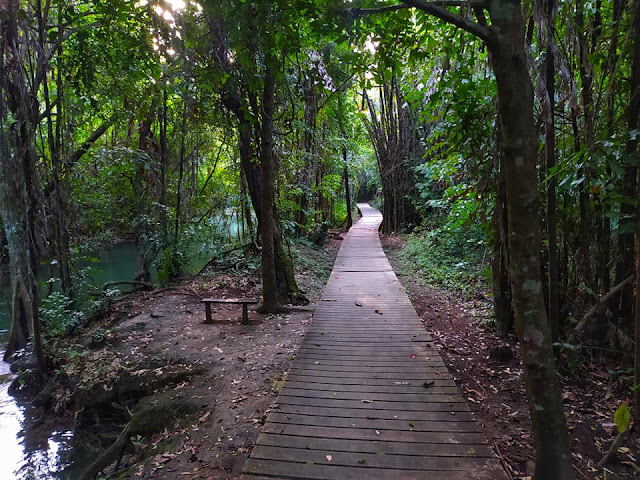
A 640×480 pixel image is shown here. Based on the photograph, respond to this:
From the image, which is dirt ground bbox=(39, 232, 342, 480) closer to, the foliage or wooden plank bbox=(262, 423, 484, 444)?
wooden plank bbox=(262, 423, 484, 444)

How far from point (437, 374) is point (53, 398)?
5.61 m

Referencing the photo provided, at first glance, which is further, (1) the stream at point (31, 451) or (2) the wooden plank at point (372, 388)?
Answer: (1) the stream at point (31, 451)

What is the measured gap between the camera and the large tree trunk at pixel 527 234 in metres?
2.22

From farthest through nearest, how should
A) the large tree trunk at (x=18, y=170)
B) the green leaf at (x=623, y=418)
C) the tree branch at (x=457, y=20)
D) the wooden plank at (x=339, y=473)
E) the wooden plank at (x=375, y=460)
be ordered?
1. the large tree trunk at (x=18, y=170)
2. the wooden plank at (x=375, y=460)
3. the wooden plank at (x=339, y=473)
4. the green leaf at (x=623, y=418)
5. the tree branch at (x=457, y=20)

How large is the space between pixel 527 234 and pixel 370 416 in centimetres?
223

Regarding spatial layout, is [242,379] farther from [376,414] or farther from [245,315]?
[245,315]

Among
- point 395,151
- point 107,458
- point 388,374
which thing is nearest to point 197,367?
point 107,458

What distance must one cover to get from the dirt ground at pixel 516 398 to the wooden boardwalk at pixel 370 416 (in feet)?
0.81

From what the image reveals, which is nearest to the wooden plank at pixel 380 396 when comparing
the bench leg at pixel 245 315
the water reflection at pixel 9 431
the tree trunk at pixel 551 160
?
the tree trunk at pixel 551 160

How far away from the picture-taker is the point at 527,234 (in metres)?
2.30

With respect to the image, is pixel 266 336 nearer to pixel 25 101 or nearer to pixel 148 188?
pixel 25 101

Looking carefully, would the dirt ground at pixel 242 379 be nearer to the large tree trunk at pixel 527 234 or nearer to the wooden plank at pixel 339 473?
the wooden plank at pixel 339 473

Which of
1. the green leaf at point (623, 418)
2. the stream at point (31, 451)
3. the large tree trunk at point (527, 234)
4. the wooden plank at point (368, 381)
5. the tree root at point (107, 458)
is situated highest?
the large tree trunk at point (527, 234)

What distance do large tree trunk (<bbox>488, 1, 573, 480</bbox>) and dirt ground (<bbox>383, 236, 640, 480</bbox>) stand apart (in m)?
0.76
